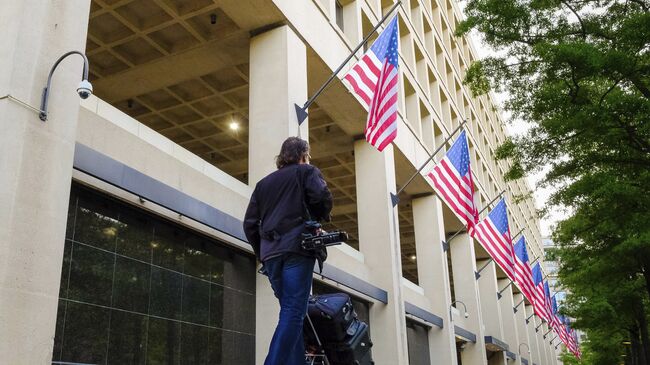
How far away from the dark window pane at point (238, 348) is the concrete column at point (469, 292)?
59.4ft

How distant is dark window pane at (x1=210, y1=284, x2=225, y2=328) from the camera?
9.87m

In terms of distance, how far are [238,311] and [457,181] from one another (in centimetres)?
816

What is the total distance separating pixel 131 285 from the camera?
27.0 feet

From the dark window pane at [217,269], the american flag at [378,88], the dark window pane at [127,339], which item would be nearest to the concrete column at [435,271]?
the american flag at [378,88]

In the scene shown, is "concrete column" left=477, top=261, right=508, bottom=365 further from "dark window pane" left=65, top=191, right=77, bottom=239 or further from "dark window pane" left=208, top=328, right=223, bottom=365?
"dark window pane" left=65, top=191, right=77, bottom=239

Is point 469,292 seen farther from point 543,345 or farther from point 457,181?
point 543,345

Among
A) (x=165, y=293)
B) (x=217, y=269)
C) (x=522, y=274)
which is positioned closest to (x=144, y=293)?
(x=165, y=293)

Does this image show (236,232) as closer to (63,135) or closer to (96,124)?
(96,124)

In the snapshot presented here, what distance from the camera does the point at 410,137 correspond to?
21.9m

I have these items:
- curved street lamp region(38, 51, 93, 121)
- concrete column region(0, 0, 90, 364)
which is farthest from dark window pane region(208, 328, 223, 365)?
curved street lamp region(38, 51, 93, 121)

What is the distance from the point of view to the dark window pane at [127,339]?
771 centimetres

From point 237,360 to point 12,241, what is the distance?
5.52m

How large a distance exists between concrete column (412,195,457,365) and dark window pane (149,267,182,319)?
1399cm

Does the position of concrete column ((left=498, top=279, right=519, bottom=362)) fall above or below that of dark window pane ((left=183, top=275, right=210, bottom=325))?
above
